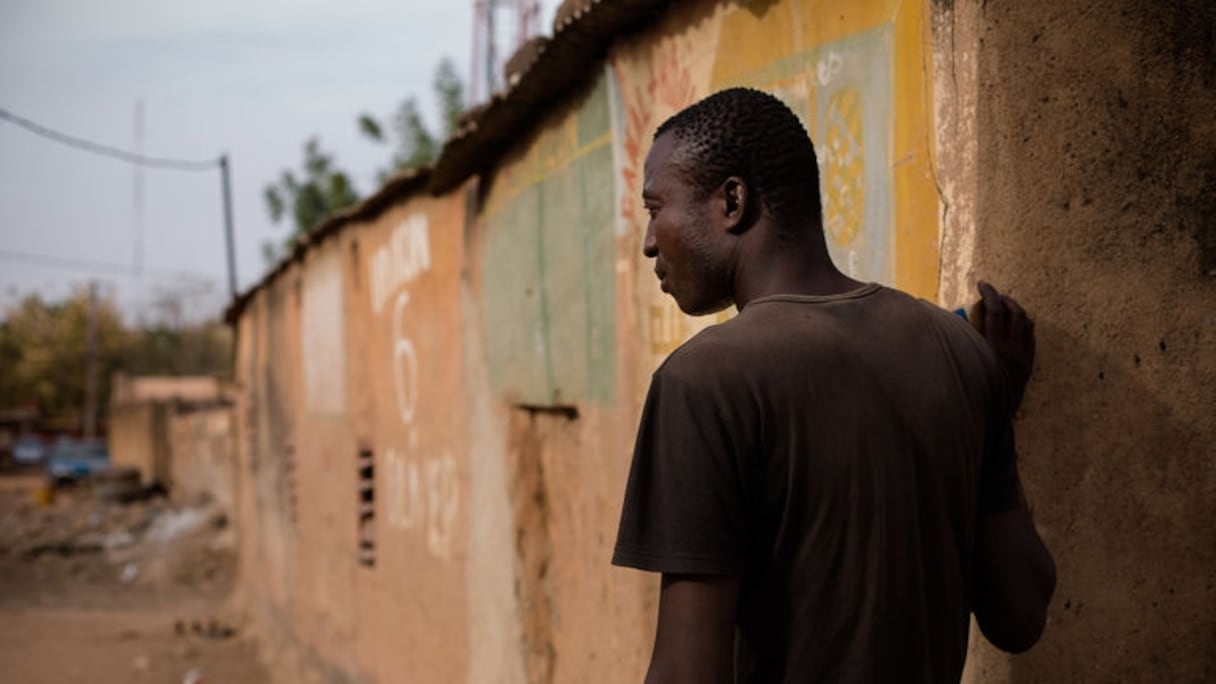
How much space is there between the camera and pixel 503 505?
497cm

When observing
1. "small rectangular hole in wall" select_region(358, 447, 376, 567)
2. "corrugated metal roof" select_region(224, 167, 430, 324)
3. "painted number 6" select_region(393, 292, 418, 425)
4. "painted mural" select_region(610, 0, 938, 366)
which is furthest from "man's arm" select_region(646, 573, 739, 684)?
"small rectangular hole in wall" select_region(358, 447, 376, 567)

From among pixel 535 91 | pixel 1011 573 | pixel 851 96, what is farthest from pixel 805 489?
pixel 535 91

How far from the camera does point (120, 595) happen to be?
15875 millimetres

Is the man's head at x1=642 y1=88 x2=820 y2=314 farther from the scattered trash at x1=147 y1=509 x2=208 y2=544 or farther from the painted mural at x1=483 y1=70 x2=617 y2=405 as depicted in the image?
the scattered trash at x1=147 y1=509 x2=208 y2=544

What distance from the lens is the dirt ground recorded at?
1102cm

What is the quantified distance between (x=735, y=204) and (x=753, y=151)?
0.24 feet

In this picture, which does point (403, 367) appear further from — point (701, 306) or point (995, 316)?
point (701, 306)

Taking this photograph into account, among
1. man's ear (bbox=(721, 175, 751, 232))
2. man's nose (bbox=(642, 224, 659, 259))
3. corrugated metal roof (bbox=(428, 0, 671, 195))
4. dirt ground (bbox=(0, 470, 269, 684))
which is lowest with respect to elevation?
dirt ground (bbox=(0, 470, 269, 684))

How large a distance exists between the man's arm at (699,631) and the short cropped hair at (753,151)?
0.50 meters

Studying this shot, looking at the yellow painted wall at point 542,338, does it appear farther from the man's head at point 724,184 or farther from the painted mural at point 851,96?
the man's head at point 724,184

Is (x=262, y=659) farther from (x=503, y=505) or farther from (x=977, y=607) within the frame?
(x=977, y=607)

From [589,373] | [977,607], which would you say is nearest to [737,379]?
[977,607]

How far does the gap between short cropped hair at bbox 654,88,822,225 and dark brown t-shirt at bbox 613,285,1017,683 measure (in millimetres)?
146

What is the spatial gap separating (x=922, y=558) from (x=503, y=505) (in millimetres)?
3592
